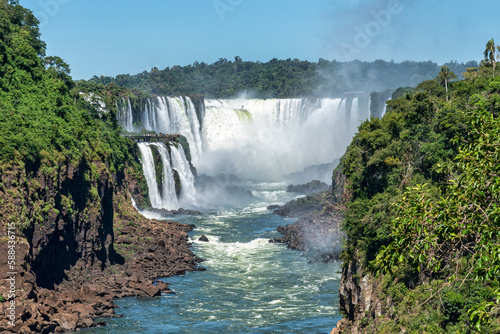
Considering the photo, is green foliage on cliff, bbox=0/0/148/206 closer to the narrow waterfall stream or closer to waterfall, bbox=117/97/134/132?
the narrow waterfall stream

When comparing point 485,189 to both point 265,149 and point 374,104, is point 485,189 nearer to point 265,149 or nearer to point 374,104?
point 374,104

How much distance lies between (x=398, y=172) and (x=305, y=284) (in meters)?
14.0

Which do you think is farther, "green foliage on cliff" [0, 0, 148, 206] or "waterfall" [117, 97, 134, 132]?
"waterfall" [117, 97, 134, 132]

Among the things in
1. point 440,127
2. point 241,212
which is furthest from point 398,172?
point 241,212

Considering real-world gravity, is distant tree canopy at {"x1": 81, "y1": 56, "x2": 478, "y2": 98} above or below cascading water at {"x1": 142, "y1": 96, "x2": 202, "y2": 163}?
above

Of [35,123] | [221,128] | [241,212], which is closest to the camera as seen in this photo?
[35,123]

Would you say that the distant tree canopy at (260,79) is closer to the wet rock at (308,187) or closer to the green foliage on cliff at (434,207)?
the wet rock at (308,187)

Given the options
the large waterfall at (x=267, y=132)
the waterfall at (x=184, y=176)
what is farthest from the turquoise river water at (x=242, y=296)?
the large waterfall at (x=267, y=132)

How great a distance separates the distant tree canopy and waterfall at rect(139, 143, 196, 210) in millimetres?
67154

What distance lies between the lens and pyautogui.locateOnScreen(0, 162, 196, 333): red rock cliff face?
33.5 metres

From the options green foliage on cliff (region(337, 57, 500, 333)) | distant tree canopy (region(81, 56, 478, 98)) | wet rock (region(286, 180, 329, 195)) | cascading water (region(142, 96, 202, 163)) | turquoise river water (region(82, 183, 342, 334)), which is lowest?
turquoise river water (region(82, 183, 342, 334))

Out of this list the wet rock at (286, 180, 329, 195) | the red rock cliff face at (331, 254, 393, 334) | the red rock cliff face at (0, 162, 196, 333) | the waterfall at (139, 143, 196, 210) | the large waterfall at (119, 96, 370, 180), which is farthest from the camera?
A: the large waterfall at (119, 96, 370, 180)

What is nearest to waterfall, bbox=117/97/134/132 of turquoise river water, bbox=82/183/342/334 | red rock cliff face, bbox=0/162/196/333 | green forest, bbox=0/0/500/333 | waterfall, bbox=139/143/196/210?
waterfall, bbox=139/143/196/210

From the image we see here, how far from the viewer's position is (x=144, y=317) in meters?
38.0
